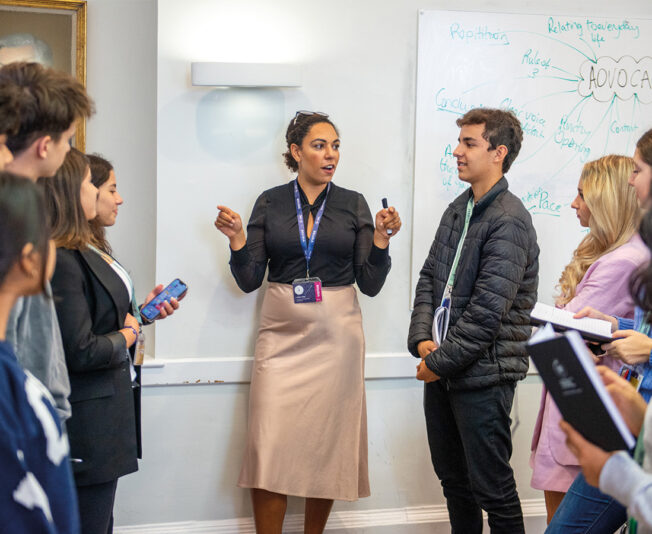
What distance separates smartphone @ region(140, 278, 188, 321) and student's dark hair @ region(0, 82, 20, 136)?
1100 millimetres

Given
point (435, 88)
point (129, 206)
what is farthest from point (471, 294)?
point (129, 206)

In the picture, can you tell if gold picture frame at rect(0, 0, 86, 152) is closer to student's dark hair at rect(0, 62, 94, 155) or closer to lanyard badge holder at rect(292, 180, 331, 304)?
lanyard badge holder at rect(292, 180, 331, 304)

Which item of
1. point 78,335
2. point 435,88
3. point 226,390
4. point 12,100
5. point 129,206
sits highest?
point 435,88

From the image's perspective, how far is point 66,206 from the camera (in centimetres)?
212

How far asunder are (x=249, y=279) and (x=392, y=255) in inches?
28.9

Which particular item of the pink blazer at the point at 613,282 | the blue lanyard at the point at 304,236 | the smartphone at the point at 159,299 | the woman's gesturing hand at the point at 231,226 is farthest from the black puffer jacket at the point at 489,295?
the smartphone at the point at 159,299

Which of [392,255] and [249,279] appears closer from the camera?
[249,279]

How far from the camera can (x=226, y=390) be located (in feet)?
11.4

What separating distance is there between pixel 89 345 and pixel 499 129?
1.73m

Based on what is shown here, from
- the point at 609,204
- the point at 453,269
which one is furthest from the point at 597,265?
the point at 453,269

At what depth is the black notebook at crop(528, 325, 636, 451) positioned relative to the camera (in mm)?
1417

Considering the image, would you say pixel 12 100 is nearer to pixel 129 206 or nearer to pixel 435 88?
pixel 129 206

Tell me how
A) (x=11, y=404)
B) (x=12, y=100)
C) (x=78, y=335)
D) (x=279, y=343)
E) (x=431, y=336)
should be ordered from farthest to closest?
(x=279, y=343), (x=431, y=336), (x=78, y=335), (x=12, y=100), (x=11, y=404)

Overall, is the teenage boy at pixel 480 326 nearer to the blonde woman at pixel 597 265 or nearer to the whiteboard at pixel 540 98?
the blonde woman at pixel 597 265
